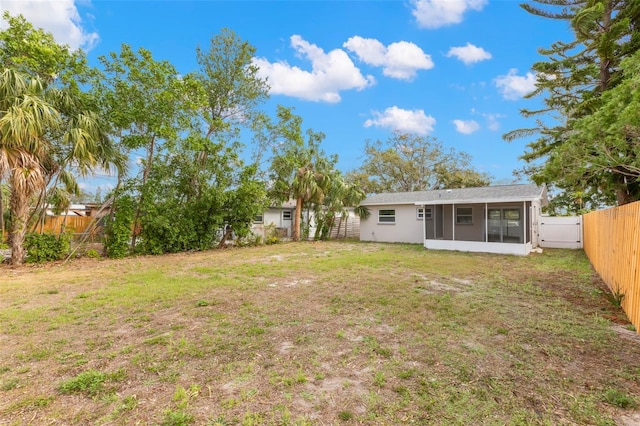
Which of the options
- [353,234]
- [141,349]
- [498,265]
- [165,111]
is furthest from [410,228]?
[141,349]

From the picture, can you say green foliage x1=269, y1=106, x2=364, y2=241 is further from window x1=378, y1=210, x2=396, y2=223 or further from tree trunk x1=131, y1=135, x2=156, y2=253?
tree trunk x1=131, y1=135, x2=156, y2=253

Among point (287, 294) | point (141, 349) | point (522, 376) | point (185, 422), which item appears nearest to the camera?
point (185, 422)

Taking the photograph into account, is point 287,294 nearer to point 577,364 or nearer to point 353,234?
point 577,364

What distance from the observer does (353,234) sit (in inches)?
820

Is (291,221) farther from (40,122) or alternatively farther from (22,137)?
(22,137)

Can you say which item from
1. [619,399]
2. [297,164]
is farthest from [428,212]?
[619,399]

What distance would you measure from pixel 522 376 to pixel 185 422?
2968 mm

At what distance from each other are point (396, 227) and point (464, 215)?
3653mm

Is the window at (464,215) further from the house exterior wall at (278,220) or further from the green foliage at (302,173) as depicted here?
the house exterior wall at (278,220)

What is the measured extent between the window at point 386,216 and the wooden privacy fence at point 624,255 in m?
10.8

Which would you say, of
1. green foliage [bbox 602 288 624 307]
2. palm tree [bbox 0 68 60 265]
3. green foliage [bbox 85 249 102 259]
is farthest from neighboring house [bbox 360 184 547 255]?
palm tree [bbox 0 68 60 265]

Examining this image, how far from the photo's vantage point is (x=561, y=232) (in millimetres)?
13812

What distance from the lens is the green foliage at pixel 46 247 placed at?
9398 millimetres

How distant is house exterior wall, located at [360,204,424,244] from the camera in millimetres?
16562
